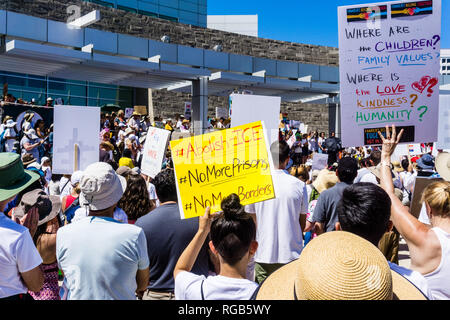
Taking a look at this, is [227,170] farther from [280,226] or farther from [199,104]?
[199,104]

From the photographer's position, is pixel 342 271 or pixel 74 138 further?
pixel 74 138

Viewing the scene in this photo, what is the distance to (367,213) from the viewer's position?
96.4 inches

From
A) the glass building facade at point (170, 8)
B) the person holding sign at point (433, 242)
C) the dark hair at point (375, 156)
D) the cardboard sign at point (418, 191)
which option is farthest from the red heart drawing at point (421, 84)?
the glass building facade at point (170, 8)

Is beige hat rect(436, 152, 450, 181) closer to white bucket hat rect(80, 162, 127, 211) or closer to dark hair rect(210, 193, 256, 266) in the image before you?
dark hair rect(210, 193, 256, 266)

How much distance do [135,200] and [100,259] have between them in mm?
1934

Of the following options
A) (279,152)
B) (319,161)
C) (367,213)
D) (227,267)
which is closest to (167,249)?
(227,267)

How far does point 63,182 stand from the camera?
23.2 feet

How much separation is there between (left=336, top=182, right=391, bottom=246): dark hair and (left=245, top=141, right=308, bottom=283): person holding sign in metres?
1.38

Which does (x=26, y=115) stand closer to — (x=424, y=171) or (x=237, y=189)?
(x=424, y=171)

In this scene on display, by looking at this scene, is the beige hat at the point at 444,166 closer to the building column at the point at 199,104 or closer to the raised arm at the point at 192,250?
the raised arm at the point at 192,250

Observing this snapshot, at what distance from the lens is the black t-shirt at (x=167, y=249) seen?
339 cm

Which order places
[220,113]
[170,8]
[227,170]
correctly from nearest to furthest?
[227,170] → [220,113] → [170,8]

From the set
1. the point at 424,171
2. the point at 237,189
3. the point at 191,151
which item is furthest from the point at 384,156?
the point at 424,171

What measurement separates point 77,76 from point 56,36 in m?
1.51
